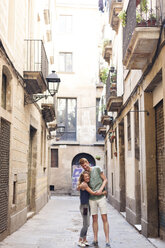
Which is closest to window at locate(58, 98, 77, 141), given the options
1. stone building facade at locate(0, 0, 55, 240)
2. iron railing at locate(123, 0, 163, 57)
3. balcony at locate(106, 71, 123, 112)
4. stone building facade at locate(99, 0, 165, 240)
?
balcony at locate(106, 71, 123, 112)

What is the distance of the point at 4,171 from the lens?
8.78m

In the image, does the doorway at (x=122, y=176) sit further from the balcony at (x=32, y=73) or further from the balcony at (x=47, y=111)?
the balcony at (x=32, y=73)

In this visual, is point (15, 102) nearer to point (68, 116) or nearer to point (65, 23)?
point (68, 116)

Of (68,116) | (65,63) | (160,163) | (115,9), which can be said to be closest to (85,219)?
(160,163)

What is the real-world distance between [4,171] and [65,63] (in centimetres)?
2062

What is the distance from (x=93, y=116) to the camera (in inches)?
1091

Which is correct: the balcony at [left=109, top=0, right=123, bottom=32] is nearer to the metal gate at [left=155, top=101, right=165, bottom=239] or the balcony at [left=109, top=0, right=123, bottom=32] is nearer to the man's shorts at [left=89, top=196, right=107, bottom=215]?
the metal gate at [left=155, top=101, right=165, bottom=239]

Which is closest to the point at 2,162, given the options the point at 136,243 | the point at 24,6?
the point at 136,243

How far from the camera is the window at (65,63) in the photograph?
1121 inches

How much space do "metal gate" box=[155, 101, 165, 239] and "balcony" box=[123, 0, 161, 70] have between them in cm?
115

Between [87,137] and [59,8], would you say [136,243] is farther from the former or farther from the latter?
[59,8]

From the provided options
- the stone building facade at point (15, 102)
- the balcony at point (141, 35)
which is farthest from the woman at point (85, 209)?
the balcony at point (141, 35)

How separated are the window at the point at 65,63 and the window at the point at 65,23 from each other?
76.6 inches

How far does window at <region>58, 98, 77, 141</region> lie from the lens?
27562 mm
